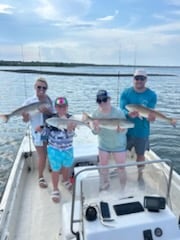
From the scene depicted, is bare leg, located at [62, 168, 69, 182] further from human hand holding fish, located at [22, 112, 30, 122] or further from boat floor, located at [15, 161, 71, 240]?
human hand holding fish, located at [22, 112, 30, 122]

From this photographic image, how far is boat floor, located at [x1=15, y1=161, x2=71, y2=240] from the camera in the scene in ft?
9.77

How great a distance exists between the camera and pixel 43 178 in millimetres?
4016

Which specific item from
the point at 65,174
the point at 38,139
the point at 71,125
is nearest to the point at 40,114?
the point at 38,139

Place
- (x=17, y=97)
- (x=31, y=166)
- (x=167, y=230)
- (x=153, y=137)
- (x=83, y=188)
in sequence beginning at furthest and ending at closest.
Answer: (x=17, y=97) < (x=153, y=137) < (x=31, y=166) < (x=83, y=188) < (x=167, y=230)

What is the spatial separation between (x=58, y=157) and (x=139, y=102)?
1.25m

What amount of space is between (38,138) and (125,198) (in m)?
1.71

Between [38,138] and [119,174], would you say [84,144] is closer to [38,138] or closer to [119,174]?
[38,138]

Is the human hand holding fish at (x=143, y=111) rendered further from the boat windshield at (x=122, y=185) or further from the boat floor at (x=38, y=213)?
the boat floor at (x=38, y=213)

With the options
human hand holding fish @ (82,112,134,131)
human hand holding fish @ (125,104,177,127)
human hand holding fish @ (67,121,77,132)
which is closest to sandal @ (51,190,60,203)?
human hand holding fish @ (67,121,77,132)

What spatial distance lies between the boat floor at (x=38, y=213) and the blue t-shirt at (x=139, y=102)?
130cm

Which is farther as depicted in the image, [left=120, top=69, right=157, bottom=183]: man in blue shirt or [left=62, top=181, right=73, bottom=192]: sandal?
[left=62, top=181, right=73, bottom=192]: sandal

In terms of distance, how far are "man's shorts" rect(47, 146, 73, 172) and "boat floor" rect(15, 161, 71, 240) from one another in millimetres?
497

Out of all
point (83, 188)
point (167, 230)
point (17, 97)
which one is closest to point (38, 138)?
point (83, 188)

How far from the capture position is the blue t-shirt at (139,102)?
3472 mm
